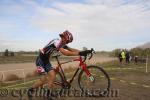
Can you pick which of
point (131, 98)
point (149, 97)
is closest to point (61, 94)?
point (131, 98)

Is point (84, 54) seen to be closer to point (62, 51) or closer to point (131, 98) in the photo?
point (62, 51)

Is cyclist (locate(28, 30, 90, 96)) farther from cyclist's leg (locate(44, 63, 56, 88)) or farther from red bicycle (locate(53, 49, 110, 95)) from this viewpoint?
red bicycle (locate(53, 49, 110, 95))

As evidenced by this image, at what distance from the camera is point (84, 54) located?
26.6 ft

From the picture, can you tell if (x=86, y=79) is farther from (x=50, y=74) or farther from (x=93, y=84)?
(x=50, y=74)

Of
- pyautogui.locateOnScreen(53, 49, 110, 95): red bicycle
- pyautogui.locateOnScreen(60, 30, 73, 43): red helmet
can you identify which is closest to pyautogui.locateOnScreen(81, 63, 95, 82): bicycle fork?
pyautogui.locateOnScreen(53, 49, 110, 95): red bicycle

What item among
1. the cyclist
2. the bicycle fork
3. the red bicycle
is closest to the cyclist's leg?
the cyclist

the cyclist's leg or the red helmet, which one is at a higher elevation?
the red helmet

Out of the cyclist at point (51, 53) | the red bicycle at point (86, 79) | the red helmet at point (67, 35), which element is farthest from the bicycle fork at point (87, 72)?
the red helmet at point (67, 35)

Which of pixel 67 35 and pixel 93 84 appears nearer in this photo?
pixel 67 35

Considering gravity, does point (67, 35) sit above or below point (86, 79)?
above

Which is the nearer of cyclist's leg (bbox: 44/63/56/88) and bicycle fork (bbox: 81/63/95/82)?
cyclist's leg (bbox: 44/63/56/88)

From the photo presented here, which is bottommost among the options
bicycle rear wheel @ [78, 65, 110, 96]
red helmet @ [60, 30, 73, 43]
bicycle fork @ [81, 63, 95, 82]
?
bicycle rear wheel @ [78, 65, 110, 96]

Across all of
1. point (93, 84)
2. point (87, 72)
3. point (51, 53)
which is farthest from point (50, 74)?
point (93, 84)

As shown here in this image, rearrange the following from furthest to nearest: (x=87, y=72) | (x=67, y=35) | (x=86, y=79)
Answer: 1. (x=86, y=79)
2. (x=87, y=72)
3. (x=67, y=35)
